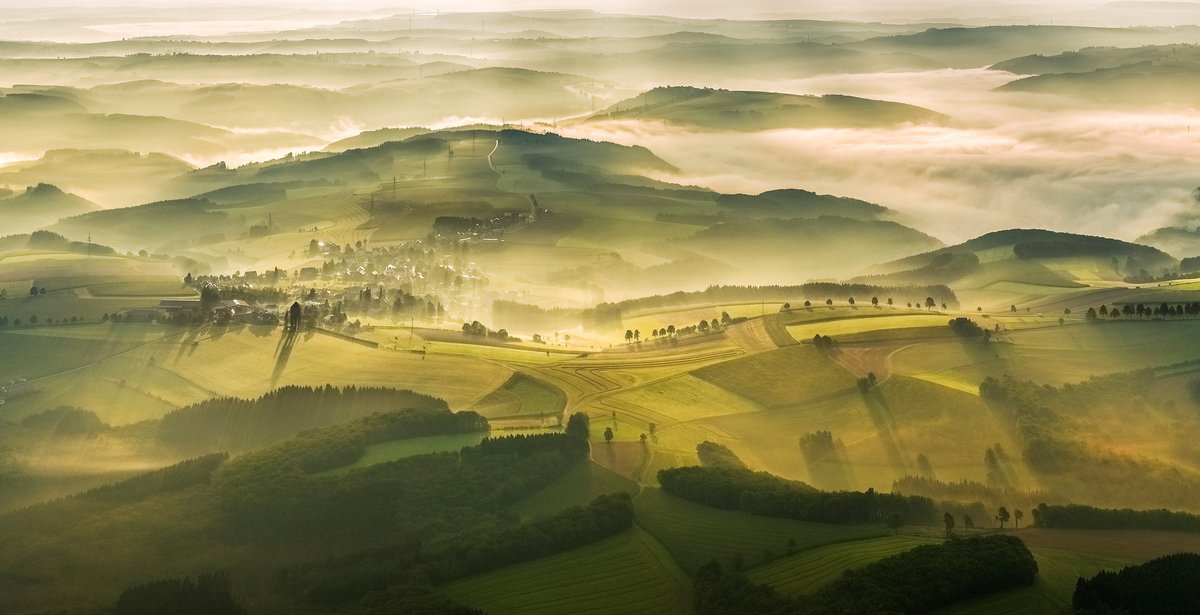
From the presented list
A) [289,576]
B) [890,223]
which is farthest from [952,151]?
[289,576]

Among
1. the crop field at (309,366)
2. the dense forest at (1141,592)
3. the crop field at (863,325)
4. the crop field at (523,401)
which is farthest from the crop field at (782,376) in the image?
the dense forest at (1141,592)

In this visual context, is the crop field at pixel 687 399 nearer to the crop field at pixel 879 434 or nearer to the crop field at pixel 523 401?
the crop field at pixel 879 434

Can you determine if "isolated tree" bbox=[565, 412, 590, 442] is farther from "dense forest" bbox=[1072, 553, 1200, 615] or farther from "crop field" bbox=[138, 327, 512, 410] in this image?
"dense forest" bbox=[1072, 553, 1200, 615]

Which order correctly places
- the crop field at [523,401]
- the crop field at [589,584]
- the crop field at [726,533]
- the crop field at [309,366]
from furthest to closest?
1. the crop field at [309,366]
2. the crop field at [523,401]
3. the crop field at [726,533]
4. the crop field at [589,584]

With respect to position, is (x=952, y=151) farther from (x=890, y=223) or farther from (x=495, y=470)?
(x=495, y=470)

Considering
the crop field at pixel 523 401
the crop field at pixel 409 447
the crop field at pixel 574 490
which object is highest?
the crop field at pixel 523 401

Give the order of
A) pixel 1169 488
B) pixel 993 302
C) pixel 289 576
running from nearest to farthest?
pixel 289 576
pixel 1169 488
pixel 993 302
